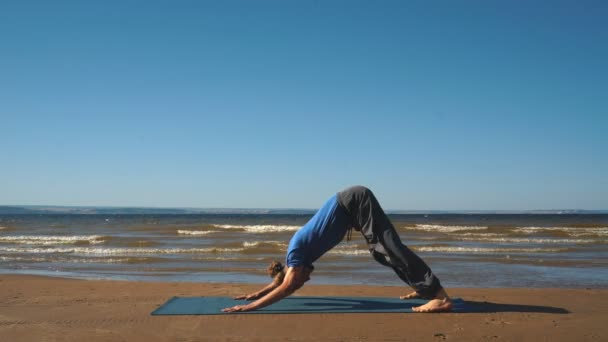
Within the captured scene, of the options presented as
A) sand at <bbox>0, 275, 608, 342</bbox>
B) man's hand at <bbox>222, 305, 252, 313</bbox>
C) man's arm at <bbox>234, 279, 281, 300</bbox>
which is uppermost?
man's arm at <bbox>234, 279, 281, 300</bbox>

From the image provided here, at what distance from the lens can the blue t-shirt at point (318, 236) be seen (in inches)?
263

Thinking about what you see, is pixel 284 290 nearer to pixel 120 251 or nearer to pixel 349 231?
pixel 349 231

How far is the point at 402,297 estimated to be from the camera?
25.5 feet

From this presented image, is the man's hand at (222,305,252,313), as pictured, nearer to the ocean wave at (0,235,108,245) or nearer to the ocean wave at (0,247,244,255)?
the ocean wave at (0,247,244,255)

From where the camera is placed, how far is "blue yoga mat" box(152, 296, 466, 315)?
22.4 feet

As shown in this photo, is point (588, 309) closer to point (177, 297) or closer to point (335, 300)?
point (335, 300)

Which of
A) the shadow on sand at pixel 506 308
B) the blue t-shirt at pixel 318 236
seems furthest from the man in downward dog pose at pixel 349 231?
the shadow on sand at pixel 506 308

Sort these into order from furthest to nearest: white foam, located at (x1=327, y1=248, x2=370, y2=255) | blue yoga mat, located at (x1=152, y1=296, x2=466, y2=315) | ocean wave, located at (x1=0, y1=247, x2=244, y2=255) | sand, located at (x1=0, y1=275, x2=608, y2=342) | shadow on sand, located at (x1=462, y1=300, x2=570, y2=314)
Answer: ocean wave, located at (x1=0, y1=247, x2=244, y2=255), white foam, located at (x1=327, y1=248, x2=370, y2=255), shadow on sand, located at (x1=462, y1=300, x2=570, y2=314), blue yoga mat, located at (x1=152, y1=296, x2=466, y2=315), sand, located at (x1=0, y1=275, x2=608, y2=342)

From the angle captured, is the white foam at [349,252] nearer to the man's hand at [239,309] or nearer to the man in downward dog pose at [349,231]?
the man in downward dog pose at [349,231]

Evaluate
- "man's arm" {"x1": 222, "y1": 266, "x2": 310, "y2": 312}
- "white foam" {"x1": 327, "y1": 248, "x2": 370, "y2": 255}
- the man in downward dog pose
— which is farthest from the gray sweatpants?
"white foam" {"x1": 327, "y1": 248, "x2": 370, "y2": 255}

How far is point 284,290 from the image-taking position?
6.56m

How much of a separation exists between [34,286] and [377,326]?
6.51 metres

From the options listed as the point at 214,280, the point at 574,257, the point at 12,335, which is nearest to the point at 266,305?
the point at 12,335

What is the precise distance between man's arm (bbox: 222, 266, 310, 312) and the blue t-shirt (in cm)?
9
